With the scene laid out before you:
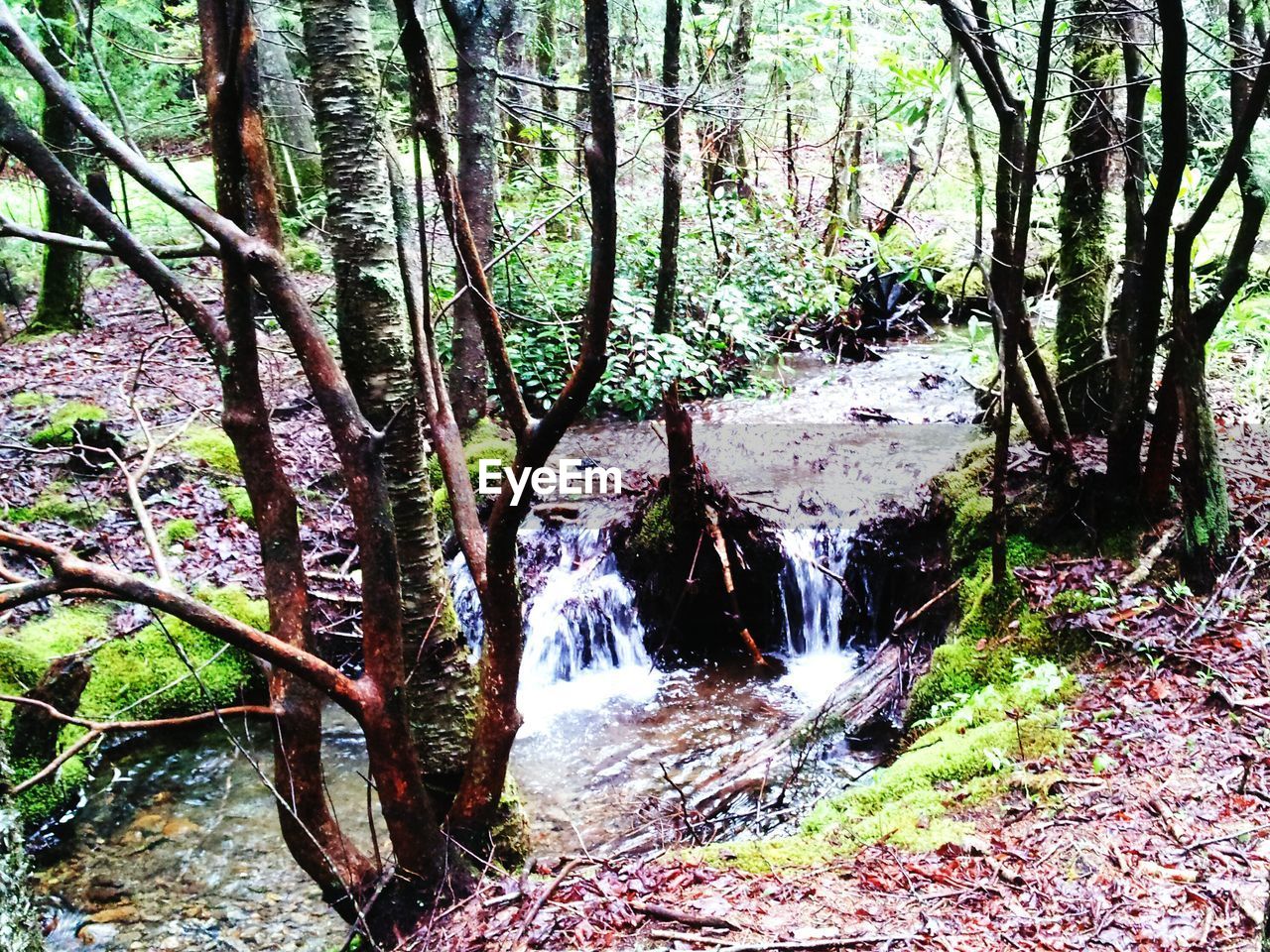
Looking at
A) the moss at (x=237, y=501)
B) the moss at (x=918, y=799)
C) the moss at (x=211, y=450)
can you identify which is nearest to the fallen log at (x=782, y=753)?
the moss at (x=918, y=799)

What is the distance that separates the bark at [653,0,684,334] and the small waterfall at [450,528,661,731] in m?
3.71

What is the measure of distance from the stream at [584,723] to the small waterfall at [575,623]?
0.05 feet

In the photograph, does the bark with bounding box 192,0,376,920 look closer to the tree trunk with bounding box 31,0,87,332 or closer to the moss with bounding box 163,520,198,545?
the moss with bounding box 163,520,198,545

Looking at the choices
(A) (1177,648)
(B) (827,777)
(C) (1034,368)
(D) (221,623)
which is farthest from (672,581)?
(D) (221,623)

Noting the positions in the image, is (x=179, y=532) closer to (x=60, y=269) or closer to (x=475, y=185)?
(x=475, y=185)

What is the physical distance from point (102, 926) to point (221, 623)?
130 inches

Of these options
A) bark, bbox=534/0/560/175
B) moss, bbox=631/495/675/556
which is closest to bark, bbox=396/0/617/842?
moss, bbox=631/495/675/556

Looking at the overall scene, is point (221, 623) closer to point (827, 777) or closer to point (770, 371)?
point (827, 777)

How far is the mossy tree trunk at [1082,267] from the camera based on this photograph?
20.4 feet

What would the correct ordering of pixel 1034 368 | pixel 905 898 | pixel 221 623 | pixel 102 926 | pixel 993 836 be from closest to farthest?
1. pixel 221 623
2. pixel 905 898
3. pixel 993 836
4. pixel 102 926
5. pixel 1034 368

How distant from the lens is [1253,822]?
11.1 feet

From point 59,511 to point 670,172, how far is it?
21.6 feet

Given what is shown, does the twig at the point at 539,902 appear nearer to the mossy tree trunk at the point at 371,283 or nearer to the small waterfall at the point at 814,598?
the mossy tree trunk at the point at 371,283

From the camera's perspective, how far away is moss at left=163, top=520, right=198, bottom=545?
7266 millimetres
